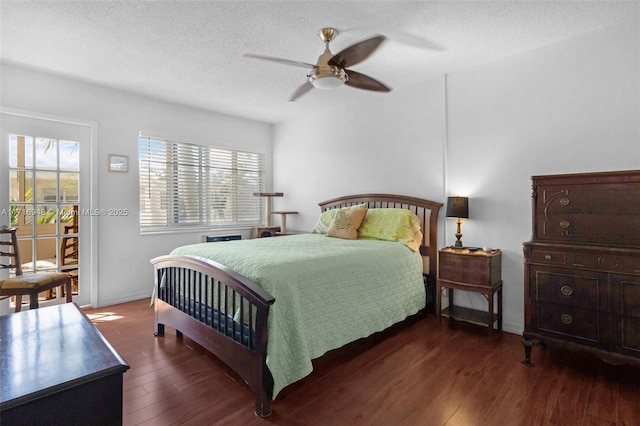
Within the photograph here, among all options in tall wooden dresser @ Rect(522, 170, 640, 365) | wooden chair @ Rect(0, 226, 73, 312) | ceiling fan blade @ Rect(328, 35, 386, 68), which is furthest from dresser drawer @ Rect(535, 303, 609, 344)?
wooden chair @ Rect(0, 226, 73, 312)

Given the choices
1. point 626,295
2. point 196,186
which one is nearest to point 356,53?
point 626,295

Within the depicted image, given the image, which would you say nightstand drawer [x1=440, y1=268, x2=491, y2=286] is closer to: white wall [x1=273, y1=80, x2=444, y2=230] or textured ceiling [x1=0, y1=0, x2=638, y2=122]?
white wall [x1=273, y1=80, x2=444, y2=230]

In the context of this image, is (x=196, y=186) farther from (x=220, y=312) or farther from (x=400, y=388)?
(x=400, y=388)

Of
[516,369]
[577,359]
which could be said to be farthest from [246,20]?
[577,359]

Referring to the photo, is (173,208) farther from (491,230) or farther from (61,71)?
(491,230)

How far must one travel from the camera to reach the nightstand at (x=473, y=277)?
2.88 m

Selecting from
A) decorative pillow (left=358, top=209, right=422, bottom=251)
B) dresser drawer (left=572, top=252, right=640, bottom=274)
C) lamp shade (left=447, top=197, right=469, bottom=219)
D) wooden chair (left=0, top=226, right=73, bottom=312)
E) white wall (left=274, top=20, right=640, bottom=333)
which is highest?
white wall (left=274, top=20, right=640, bottom=333)

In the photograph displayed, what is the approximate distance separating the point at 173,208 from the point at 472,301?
3.95 m

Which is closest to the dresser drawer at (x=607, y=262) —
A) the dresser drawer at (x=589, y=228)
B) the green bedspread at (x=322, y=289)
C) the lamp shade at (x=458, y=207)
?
the dresser drawer at (x=589, y=228)

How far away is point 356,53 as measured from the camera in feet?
7.53

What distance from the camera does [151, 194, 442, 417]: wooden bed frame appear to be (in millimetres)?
1835

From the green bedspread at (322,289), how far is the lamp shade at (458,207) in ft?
1.89

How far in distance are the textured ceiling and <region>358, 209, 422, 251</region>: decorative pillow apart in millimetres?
1513

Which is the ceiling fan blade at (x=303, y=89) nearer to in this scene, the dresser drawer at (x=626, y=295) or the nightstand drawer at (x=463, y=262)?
the nightstand drawer at (x=463, y=262)
